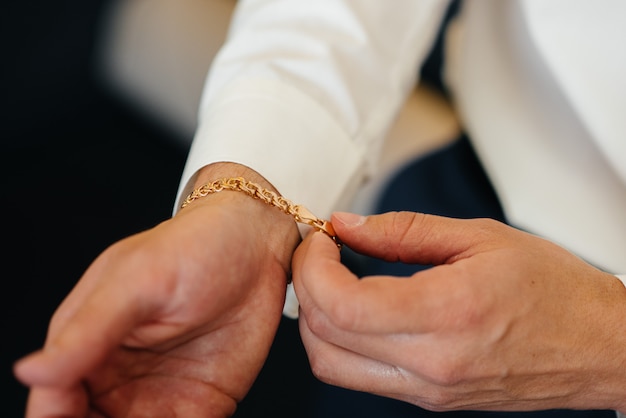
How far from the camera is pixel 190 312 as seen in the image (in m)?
0.53

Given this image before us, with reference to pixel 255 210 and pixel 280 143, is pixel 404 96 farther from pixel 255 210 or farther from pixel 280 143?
pixel 255 210

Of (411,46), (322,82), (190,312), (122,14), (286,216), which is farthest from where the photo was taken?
(122,14)

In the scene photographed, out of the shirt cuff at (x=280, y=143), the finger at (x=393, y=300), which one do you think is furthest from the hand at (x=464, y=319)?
the shirt cuff at (x=280, y=143)

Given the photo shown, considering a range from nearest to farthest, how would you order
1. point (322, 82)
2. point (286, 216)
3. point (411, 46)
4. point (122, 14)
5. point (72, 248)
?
point (286, 216), point (322, 82), point (411, 46), point (72, 248), point (122, 14)

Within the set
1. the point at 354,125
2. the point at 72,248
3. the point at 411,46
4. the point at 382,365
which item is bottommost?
the point at 72,248

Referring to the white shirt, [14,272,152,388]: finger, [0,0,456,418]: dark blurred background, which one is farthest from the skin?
[0,0,456,418]: dark blurred background

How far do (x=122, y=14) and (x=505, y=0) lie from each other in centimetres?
109

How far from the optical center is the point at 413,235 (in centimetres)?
62

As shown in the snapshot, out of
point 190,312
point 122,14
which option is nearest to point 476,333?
point 190,312

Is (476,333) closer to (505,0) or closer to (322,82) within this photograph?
(322,82)

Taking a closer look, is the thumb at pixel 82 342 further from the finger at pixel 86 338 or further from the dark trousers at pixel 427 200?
the dark trousers at pixel 427 200

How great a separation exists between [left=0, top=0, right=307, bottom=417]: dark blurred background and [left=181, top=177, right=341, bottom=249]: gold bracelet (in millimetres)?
774

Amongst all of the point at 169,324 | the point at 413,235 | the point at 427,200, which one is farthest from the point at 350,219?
the point at 427,200

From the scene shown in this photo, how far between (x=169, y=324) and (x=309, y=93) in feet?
1.18
